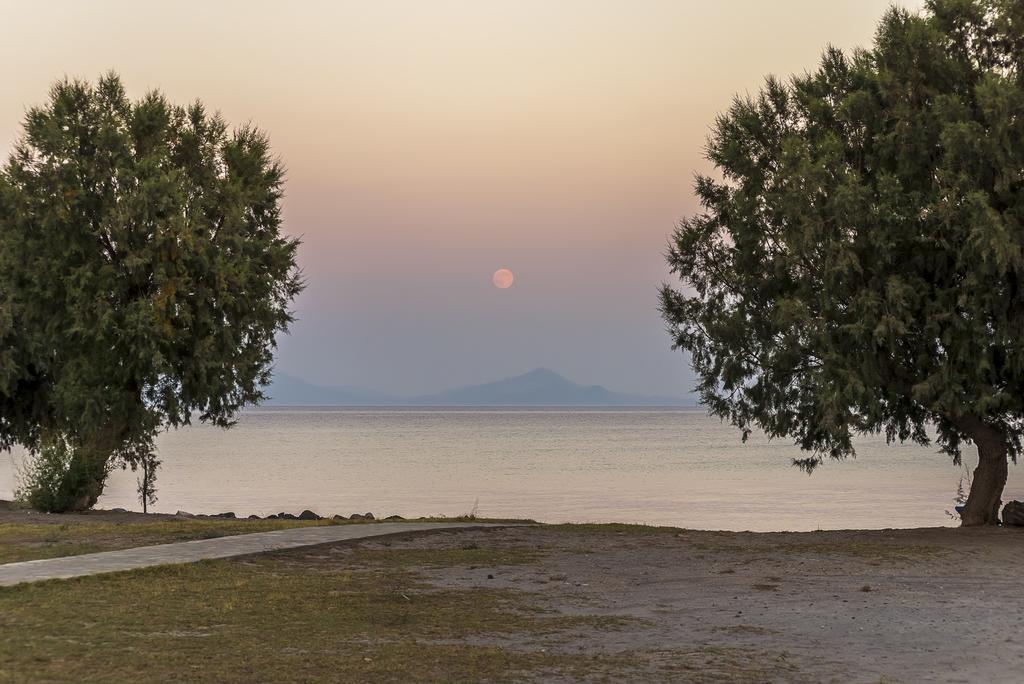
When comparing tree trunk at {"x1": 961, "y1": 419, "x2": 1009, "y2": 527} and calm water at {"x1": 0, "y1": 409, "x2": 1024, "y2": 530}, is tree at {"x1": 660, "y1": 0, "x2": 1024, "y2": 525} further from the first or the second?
calm water at {"x1": 0, "y1": 409, "x2": 1024, "y2": 530}

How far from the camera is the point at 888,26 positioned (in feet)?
72.8

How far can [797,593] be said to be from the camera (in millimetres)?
13328

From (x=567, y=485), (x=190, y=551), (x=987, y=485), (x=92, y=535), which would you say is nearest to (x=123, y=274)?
(x=92, y=535)

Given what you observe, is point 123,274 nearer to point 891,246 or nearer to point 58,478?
point 58,478

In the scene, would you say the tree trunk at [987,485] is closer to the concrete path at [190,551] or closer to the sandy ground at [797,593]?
the sandy ground at [797,593]

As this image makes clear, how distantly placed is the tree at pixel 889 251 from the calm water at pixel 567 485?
20.0 m

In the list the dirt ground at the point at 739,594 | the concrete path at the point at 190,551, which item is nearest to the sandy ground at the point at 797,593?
the dirt ground at the point at 739,594

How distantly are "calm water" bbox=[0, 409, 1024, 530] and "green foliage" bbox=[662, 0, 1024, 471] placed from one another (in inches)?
801

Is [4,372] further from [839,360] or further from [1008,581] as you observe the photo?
[1008,581]

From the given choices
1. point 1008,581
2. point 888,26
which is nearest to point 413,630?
point 1008,581

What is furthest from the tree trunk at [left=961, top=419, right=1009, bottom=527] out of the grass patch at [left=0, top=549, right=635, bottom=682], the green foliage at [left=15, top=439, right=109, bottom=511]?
the green foliage at [left=15, top=439, right=109, bottom=511]

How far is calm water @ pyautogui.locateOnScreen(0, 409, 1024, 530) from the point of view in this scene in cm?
4894

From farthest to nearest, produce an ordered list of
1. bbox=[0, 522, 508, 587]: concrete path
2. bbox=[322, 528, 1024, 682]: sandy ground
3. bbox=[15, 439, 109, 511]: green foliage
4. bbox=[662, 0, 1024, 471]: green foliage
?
bbox=[15, 439, 109, 511]: green foliage, bbox=[662, 0, 1024, 471]: green foliage, bbox=[0, 522, 508, 587]: concrete path, bbox=[322, 528, 1024, 682]: sandy ground

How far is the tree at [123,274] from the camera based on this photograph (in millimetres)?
27094
